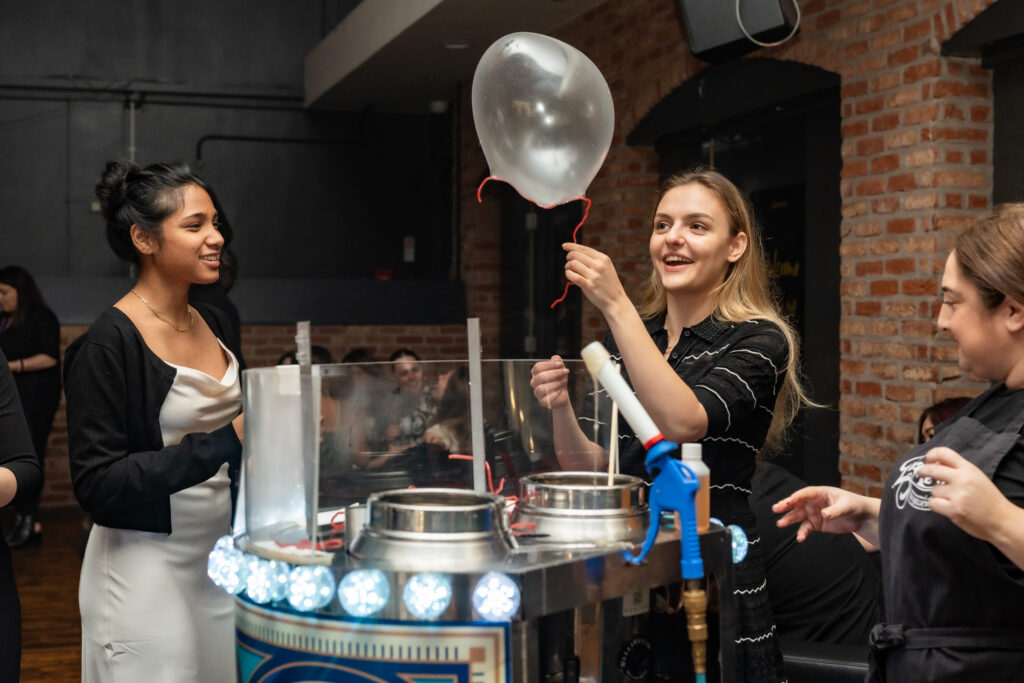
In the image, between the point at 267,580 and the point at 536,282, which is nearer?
the point at 267,580

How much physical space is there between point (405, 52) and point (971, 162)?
137 inches

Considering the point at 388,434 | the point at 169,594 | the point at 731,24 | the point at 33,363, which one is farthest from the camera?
the point at 33,363

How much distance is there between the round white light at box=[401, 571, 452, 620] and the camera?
1155 millimetres

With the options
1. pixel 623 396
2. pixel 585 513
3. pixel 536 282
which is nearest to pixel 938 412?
pixel 585 513

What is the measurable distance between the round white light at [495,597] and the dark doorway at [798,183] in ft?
8.37

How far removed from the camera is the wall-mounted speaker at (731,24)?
3.58m

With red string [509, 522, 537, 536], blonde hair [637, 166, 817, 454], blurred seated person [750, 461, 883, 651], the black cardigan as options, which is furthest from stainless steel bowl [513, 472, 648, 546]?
blurred seated person [750, 461, 883, 651]

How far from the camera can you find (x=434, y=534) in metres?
1.21

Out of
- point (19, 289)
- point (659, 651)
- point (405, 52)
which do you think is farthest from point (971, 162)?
point (19, 289)

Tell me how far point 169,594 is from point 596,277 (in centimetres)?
97

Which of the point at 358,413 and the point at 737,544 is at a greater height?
the point at 358,413

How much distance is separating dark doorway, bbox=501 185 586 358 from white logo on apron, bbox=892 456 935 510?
412cm

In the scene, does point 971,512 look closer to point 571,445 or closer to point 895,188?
point 571,445

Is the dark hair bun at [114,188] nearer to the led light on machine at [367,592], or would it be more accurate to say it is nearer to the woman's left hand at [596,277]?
the woman's left hand at [596,277]
